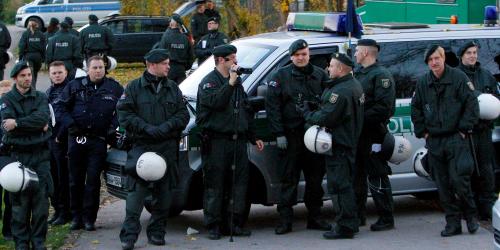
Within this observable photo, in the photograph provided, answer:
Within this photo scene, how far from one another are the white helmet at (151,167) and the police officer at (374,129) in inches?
79.6

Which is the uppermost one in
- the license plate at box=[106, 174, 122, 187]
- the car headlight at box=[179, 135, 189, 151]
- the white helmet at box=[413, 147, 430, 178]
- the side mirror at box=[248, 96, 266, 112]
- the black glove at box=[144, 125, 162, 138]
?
the side mirror at box=[248, 96, 266, 112]

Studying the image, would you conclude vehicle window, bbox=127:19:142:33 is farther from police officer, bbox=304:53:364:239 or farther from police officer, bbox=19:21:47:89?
police officer, bbox=304:53:364:239

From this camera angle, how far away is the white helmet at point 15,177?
8602 millimetres

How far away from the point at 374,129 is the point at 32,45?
14.0m

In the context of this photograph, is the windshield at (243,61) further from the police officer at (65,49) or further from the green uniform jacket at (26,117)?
the police officer at (65,49)

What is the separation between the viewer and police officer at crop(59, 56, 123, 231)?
393 inches

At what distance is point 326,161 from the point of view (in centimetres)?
941

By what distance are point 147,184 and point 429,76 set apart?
2.90 meters

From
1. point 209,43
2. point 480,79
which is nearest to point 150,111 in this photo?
point 480,79

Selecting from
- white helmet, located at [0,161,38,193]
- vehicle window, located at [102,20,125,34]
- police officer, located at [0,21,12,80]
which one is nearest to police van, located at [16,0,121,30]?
vehicle window, located at [102,20,125,34]

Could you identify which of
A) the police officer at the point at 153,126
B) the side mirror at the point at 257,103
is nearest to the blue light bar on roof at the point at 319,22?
the side mirror at the point at 257,103

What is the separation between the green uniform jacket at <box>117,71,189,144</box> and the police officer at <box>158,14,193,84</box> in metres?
7.89

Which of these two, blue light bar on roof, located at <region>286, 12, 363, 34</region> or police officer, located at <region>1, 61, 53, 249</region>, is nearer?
police officer, located at <region>1, 61, 53, 249</region>

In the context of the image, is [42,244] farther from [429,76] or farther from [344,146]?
[429,76]
